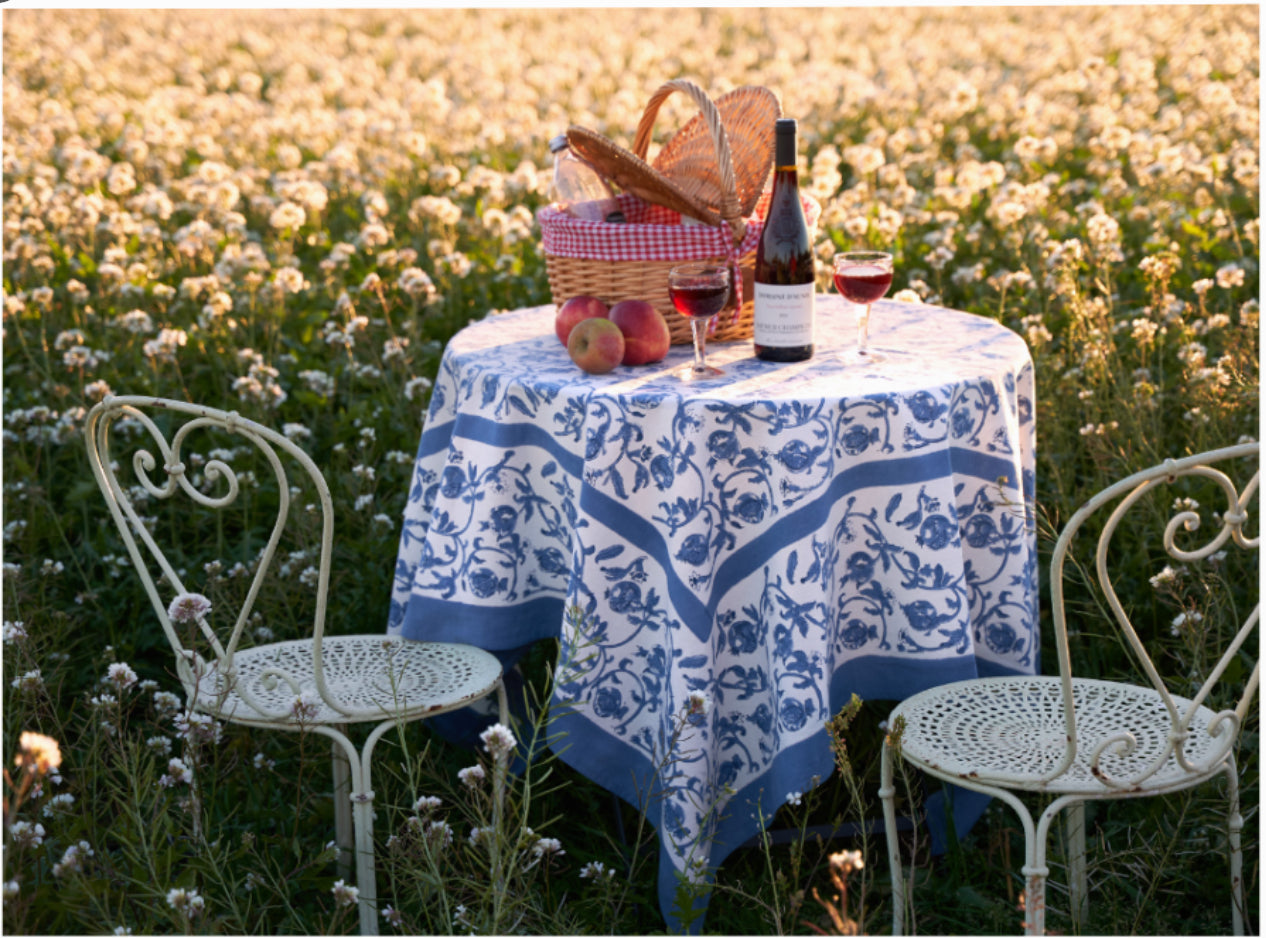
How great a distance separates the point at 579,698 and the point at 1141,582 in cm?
180

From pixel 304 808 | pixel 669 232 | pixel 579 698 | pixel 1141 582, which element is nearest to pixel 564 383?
pixel 669 232

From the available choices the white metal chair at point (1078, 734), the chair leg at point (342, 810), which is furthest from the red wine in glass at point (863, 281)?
the chair leg at point (342, 810)

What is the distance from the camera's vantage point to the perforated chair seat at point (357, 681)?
2.26 metres

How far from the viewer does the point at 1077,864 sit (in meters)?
2.25

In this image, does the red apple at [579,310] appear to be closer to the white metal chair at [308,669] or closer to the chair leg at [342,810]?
the white metal chair at [308,669]

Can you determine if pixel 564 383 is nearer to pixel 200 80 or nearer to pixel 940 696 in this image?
pixel 940 696

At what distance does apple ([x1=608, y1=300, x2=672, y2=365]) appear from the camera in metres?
2.52

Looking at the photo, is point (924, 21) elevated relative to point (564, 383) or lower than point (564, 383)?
elevated

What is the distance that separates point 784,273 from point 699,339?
0.95ft

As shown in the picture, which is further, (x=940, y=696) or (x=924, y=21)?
(x=924, y=21)

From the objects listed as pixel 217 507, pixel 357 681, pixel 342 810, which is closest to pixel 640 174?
pixel 217 507

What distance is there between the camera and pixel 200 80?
35.8ft

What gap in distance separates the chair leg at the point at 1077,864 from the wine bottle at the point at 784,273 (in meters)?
1.04

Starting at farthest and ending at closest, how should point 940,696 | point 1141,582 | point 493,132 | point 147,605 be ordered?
point 493,132, point 147,605, point 1141,582, point 940,696
